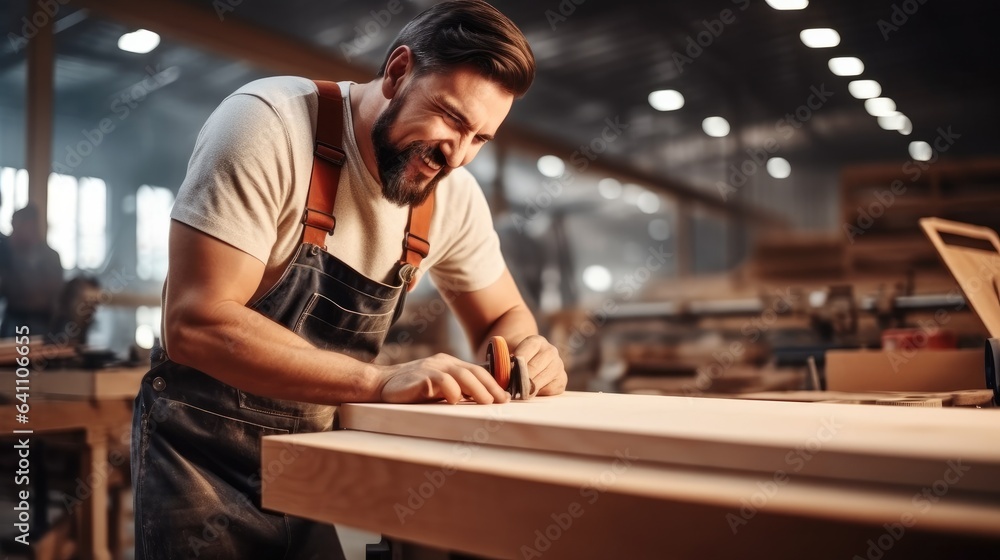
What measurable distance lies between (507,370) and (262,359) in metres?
0.40

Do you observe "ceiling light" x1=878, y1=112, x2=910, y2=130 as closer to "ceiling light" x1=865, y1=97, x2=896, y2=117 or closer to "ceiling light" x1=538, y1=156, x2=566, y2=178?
"ceiling light" x1=865, y1=97, x2=896, y2=117

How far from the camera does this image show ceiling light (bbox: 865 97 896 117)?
21.5ft

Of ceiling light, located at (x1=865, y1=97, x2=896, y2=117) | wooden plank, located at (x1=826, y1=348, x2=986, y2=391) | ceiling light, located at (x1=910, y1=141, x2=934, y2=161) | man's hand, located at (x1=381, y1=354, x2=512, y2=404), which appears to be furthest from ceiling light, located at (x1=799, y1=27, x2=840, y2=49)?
man's hand, located at (x1=381, y1=354, x2=512, y2=404)

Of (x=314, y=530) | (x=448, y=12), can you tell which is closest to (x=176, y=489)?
(x=314, y=530)

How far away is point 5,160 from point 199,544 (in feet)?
15.0

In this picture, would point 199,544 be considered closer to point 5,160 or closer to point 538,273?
point 5,160

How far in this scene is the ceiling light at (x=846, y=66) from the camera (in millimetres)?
6539

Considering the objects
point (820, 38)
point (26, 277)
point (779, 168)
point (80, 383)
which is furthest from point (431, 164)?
point (779, 168)

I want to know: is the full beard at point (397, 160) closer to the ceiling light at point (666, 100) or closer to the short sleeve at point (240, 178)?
the short sleeve at point (240, 178)

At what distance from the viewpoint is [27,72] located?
505cm

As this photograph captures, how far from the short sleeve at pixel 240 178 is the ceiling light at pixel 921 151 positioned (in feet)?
20.6

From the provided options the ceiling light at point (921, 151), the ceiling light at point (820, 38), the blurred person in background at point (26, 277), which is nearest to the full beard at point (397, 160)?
the blurred person in background at point (26, 277)

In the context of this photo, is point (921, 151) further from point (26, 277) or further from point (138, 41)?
point (26, 277)

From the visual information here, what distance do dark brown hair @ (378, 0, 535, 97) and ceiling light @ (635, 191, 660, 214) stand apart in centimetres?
901
